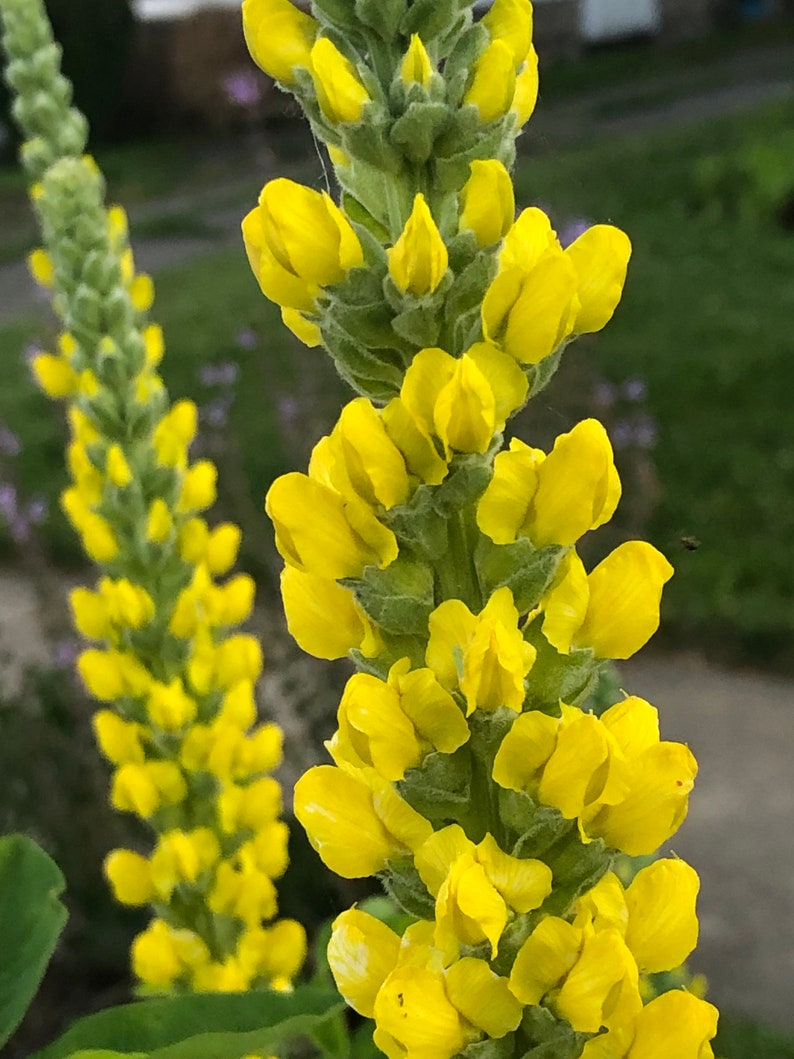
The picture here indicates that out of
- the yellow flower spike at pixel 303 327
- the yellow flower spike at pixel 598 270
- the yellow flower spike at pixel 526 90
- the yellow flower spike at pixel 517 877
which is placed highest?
the yellow flower spike at pixel 526 90

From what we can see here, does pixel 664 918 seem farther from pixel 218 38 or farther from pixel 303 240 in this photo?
pixel 218 38

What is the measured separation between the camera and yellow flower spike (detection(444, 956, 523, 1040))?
0.52 meters

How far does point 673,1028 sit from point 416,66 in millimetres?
404

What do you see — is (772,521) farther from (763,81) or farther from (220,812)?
(763,81)

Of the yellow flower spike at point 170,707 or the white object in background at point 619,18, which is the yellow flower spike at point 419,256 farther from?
the white object in background at point 619,18

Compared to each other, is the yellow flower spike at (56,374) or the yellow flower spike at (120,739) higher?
the yellow flower spike at (56,374)

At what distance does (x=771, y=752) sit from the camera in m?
3.01

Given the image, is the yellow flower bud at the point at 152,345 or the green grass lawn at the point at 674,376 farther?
the green grass lawn at the point at 674,376

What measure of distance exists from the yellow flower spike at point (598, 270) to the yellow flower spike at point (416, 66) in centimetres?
9

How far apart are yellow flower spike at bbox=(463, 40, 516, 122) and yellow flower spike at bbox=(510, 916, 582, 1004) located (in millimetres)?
338

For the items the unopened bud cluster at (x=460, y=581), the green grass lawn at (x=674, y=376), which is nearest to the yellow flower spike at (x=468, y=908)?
the unopened bud cluster at (x=460, y=581)

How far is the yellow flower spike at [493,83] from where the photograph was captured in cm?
53

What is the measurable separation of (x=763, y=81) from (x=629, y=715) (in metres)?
12.2

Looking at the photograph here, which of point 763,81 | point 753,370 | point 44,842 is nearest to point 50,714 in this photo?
point 44,842
